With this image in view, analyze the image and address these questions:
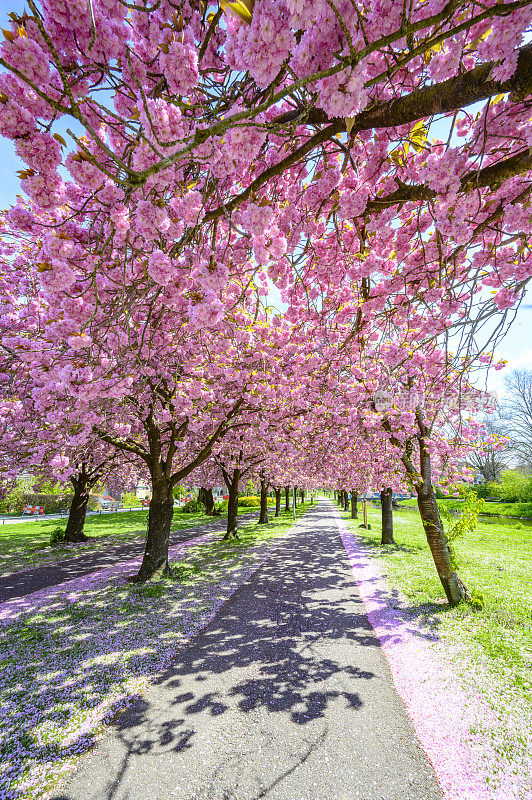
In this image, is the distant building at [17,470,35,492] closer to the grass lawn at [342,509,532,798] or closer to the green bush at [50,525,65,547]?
the green bush at [50,525,65,547]

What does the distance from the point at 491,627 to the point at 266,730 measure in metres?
4.97

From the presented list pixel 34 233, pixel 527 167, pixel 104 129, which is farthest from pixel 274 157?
pixel 34 233

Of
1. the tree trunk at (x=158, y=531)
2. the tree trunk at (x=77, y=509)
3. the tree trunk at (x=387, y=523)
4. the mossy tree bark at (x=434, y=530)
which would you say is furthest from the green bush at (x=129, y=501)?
the mossy tree bark at (x=434, y=530)

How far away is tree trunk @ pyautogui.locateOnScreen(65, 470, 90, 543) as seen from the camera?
14.5m

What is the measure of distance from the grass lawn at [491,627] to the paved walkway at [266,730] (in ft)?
3.43

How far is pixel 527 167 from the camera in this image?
101 inches

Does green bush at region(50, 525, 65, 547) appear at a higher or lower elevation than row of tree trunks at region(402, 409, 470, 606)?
lower

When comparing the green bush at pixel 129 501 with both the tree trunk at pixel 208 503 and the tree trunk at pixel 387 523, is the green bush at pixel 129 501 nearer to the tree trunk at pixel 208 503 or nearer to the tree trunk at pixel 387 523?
the tree trunk at pixel 208 503

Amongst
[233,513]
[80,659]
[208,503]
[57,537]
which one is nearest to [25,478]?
[57,537]

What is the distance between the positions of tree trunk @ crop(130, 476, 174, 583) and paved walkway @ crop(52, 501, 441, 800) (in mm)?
3448

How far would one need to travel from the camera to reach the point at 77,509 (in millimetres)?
15023

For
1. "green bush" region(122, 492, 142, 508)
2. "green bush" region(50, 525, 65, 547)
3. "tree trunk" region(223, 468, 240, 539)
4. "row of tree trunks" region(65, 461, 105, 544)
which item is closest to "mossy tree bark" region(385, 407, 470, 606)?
"tree trunk" region(223, 468, 240, 539)

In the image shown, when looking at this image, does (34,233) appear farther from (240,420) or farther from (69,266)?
(240,420)

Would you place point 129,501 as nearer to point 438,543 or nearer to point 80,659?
point 80,659
